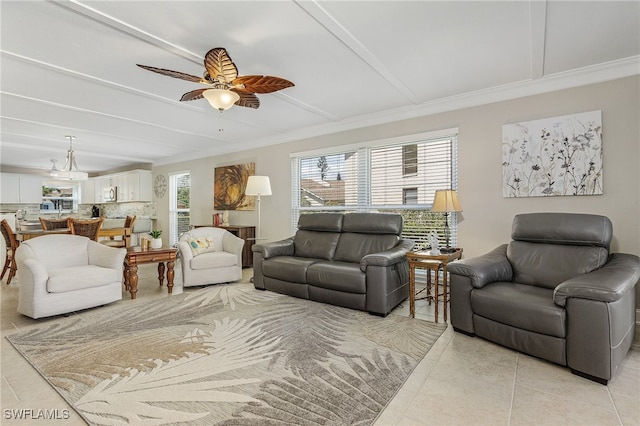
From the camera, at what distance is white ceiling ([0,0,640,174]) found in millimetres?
2160

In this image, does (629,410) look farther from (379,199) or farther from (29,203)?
(29,203)

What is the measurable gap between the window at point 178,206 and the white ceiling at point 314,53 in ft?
9.97

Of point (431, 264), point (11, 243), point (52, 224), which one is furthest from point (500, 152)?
point (11, 243)

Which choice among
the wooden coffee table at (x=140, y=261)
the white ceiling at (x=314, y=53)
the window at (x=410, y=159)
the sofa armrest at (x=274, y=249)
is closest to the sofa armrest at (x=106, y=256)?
the wooden coffee table at (x=140, y=261)

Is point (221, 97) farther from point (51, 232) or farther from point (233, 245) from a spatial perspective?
point (51, 232)

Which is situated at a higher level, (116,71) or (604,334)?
(116,71)

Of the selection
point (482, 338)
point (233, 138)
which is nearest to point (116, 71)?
point (233, 138)

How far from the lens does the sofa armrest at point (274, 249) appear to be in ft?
14.1

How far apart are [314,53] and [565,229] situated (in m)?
2.70

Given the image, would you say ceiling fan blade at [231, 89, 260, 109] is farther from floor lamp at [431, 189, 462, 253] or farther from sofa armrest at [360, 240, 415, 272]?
floor lamp at [431, 189, 462, 253]

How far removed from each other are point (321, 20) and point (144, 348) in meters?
2.80

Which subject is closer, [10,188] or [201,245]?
[201,245]

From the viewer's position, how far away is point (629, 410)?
1.71 metres

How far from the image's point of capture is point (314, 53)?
2727mm
